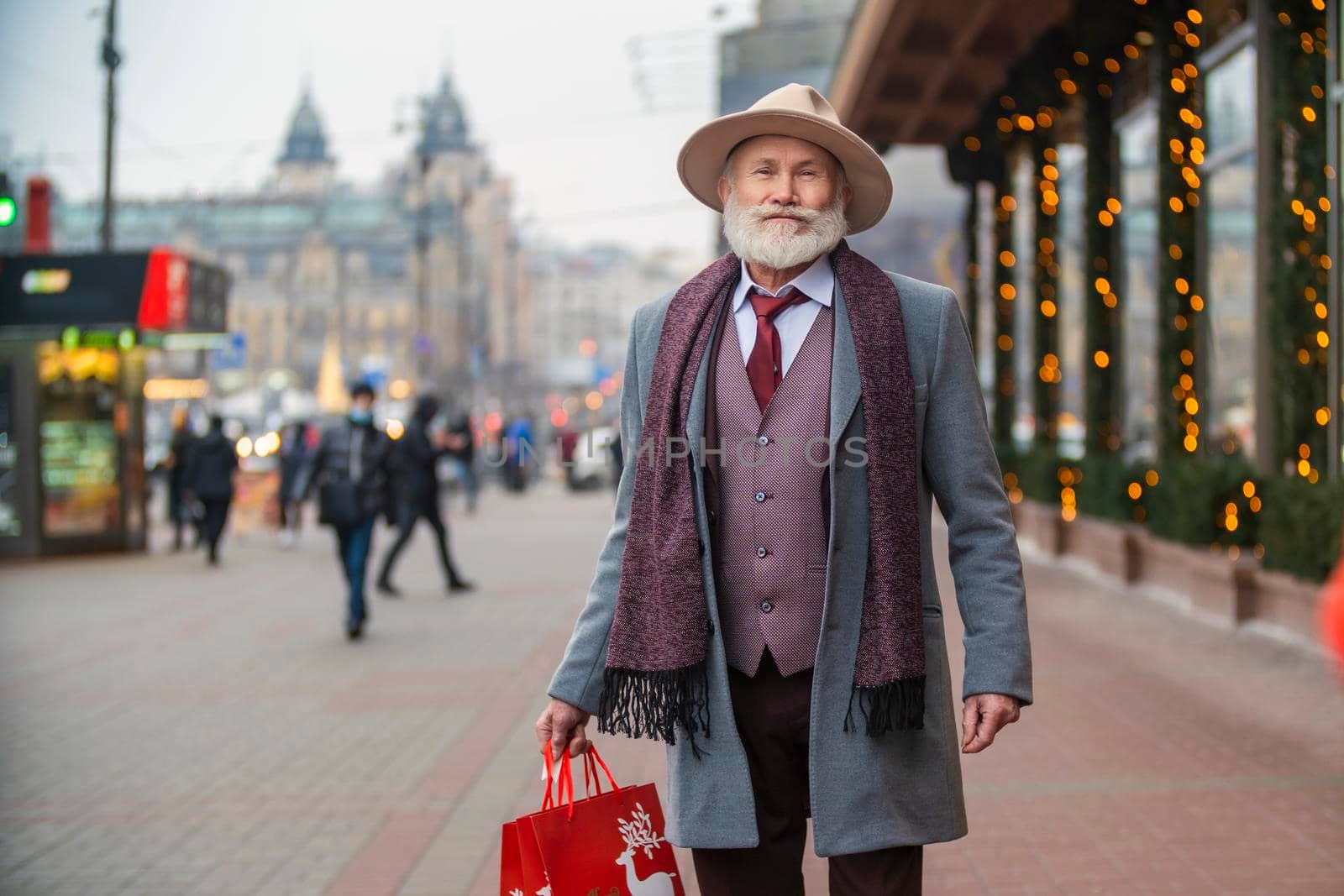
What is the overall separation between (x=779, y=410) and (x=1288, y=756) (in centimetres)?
451

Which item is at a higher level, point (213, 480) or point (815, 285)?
point (815, 285)

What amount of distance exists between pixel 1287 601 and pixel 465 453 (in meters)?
13.6

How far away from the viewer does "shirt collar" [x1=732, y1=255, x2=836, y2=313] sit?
111 inches

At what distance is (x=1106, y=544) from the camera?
12.8m

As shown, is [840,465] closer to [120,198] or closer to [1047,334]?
[1047,334]

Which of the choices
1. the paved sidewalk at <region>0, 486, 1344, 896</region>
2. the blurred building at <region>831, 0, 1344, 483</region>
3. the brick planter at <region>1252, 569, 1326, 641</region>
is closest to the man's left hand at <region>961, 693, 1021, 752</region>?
the paved sidewalk at <region>0, 486, 1344, 896</region>

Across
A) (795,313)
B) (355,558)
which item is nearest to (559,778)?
(795,313)

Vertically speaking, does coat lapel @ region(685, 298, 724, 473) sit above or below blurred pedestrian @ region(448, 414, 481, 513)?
above

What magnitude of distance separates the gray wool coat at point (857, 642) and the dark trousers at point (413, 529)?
10287mm

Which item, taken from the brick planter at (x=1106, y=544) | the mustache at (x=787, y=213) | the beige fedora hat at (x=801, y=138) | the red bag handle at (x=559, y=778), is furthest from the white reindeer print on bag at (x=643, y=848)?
the brick planter at (x=1106, y=544)

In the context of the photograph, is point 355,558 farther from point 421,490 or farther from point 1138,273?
point 1138,273

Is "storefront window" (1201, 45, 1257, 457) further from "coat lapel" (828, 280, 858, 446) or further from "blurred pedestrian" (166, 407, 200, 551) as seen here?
"blurred pedestrian" (166, 407, 200, 551)

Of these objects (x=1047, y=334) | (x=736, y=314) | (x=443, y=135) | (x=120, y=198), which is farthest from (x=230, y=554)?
(x=120, y=198)

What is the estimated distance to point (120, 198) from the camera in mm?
107688
